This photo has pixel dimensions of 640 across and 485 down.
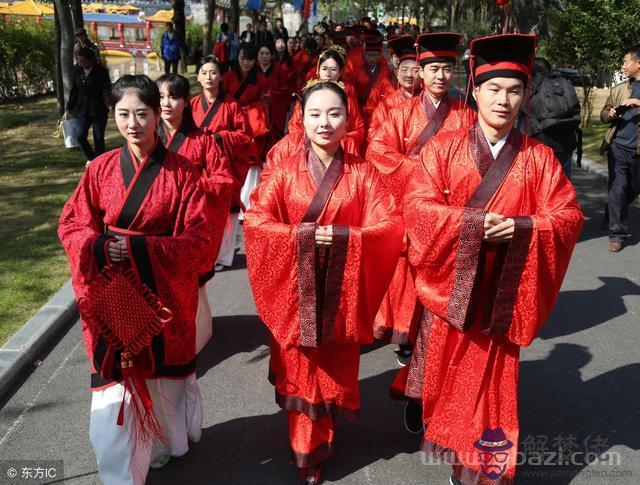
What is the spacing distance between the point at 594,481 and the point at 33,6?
33.6 metres

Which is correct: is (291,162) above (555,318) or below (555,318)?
above

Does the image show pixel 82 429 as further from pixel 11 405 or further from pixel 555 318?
pixel 555 318

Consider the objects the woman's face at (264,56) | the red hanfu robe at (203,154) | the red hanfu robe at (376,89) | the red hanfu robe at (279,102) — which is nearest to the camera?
the red hanfu robe at (203,154)

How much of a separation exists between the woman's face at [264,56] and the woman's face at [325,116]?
6595 mm

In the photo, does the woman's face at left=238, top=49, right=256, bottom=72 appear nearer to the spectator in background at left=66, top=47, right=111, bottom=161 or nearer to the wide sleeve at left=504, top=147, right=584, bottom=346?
the spectator in background at left=66, top=47, right=111, bottom=161

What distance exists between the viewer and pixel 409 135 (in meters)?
4.69

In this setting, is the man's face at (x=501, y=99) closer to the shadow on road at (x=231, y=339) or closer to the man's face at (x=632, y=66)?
the shadow on road at (x=231, y=339)

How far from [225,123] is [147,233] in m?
3.13

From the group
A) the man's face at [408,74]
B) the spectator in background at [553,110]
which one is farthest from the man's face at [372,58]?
the man's face at [408,74]

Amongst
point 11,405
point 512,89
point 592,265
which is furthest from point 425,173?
point 592,265

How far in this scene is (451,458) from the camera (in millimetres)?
3342

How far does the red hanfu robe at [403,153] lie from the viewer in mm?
4551

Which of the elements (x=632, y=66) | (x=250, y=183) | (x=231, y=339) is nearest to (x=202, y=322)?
(x=231, y=339)

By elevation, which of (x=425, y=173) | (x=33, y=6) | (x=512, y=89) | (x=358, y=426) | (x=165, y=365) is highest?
(x=33, y=6)
